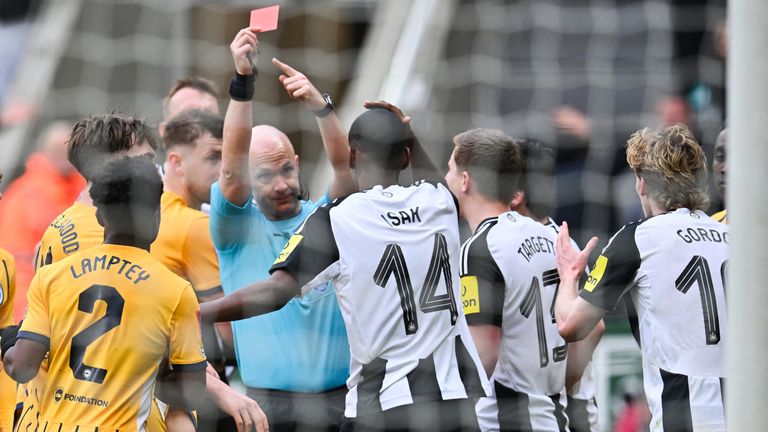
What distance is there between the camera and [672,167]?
4469 millimetres

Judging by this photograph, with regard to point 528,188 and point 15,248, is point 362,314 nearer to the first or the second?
point 528,188

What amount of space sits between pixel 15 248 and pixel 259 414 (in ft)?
6.66

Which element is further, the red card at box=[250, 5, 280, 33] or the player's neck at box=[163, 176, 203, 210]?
the player's neck at box=[163, 176, 203, 210]

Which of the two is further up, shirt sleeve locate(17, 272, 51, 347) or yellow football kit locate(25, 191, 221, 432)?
yellow football kit locate(25, 191, 221, 432)

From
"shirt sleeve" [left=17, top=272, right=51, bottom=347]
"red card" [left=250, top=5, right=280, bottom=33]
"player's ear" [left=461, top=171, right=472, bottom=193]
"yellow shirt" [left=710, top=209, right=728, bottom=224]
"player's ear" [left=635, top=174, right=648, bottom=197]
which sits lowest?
"shirt sleeve" [left=17, top=272, right=51, bottom=347]

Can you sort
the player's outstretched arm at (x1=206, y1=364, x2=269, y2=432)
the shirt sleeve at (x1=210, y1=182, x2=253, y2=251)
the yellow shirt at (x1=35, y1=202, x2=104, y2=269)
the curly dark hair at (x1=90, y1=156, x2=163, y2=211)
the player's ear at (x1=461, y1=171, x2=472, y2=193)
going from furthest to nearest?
1. the player's ear at (x1=461, y1=171, x2=472, y2=193)
2. the shirt sleeve at (x1=210, y1=182, x2=253, y2=251)
3. the yellow shirt at (x1=35, y1=202, x2=104, y2=269)
4. the player's outstretched arm at (x1=206, y1=364, x2=269, y2=432)
5. the curly dark hair at (x1=90, y1=156, x2=163, y2=211)

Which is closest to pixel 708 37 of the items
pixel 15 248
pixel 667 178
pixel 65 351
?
pixel 667 178

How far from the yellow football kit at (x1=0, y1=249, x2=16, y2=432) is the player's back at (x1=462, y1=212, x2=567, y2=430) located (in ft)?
5.35

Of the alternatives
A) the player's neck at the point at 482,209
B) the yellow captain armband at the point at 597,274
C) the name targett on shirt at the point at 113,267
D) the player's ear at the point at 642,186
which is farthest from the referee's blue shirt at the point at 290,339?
the player's ear at the point at 642,186

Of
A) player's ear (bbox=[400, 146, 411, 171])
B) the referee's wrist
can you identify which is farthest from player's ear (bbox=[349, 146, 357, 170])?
the referee's wrist

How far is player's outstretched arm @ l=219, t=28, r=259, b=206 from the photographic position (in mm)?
4406

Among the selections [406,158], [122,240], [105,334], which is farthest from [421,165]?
[105,334]

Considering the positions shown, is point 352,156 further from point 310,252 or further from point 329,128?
point 310,252

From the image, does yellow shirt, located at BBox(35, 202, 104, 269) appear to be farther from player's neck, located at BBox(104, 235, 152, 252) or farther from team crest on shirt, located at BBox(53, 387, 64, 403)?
A: team crest on shirt, located at BBox(53, 387, 64, 403)
